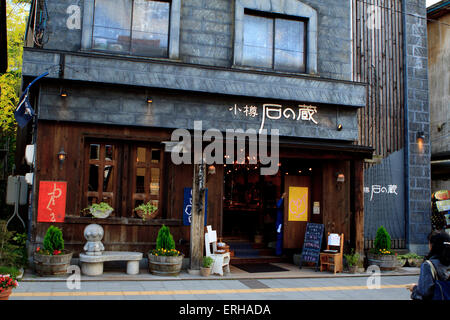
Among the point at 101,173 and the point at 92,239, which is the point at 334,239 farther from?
the point at 101,173

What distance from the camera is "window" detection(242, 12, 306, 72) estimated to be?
13992 millimetres

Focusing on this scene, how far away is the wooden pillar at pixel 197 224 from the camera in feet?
39.2

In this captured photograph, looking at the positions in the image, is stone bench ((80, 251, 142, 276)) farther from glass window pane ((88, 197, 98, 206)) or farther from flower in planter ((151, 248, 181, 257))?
glass window pane ((88, 197, 98, 206))

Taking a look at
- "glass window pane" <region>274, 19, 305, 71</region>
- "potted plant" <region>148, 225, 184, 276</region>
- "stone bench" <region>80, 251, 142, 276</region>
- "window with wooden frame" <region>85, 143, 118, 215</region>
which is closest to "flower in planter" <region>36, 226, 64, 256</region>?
"stone bench" <region>80, 251, 142, 276</region>

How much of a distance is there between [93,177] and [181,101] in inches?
137

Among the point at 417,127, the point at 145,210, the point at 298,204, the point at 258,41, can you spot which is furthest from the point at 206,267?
the point at 417,127

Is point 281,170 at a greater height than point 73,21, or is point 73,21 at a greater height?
point 73,21

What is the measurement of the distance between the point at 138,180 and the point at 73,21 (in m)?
5.05

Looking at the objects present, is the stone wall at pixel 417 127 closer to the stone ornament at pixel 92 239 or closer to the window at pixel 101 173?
the window at pixel 101 173

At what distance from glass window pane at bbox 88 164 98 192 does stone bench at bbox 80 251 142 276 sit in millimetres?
2095

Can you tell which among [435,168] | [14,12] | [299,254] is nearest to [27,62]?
[299,254]

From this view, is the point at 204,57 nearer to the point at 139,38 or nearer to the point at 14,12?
the point at 139,38

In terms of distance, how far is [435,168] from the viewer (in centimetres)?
1694

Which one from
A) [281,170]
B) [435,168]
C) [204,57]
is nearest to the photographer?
[204,57]
